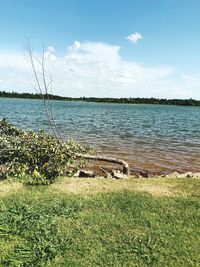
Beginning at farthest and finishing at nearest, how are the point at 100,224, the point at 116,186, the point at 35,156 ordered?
the point at 35,156, the point at 116,186, the point at 100,224

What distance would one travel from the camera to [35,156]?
11.0m

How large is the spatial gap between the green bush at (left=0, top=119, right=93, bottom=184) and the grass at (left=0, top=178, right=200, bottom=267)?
860 millimetres

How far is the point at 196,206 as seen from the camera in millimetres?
8211

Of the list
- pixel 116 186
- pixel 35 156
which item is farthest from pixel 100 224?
pixel 35 156

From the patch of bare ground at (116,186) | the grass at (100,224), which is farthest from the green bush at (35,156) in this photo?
the grass at (100,224)

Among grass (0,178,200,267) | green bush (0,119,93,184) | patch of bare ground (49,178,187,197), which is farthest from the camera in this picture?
green bush (0,119,93,184)

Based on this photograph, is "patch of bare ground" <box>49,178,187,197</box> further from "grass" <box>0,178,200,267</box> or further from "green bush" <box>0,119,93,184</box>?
"green bush" <box>0,119,93,184</box>

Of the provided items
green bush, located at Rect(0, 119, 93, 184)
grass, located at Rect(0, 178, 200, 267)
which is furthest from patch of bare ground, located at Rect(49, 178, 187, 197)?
green bush, located at Rect(0, 119, 93, 184)

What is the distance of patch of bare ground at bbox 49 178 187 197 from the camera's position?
30.3 ft

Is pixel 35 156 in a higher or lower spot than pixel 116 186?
higher

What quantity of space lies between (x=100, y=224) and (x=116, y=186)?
250 centimetres

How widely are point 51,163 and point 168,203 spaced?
13.2ft

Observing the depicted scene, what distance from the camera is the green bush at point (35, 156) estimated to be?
10664 millimetres

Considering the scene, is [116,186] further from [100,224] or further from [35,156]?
[35,156]
